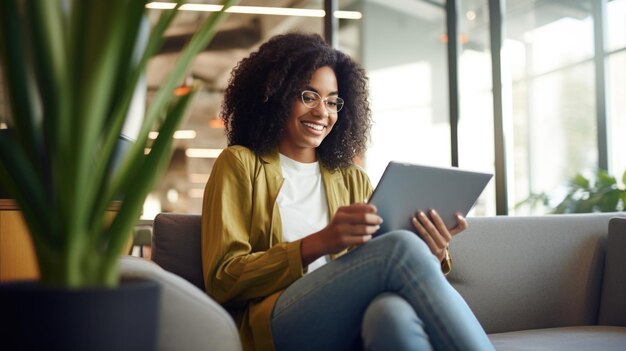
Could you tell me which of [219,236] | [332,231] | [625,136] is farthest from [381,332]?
[625,136]

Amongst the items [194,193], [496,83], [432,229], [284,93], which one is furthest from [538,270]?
[194,193]

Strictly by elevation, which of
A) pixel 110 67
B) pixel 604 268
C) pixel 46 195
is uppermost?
pixel 110 67

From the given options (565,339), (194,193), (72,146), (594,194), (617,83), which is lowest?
(194,193)

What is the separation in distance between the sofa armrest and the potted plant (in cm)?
159

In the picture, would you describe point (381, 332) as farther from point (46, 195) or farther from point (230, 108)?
point (230, 108)

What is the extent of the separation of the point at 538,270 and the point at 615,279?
0.69ft

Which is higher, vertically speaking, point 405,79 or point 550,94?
point 405,79

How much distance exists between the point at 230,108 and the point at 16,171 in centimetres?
124

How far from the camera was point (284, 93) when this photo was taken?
1872 millimetres

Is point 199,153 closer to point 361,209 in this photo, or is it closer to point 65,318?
point 361,209

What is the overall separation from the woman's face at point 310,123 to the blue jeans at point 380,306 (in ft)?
1.82

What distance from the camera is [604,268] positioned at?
2074mm

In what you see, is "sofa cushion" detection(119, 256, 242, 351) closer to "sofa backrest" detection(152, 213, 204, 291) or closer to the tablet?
the tablet

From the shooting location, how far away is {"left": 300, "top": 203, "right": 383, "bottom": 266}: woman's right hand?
53.0 inches
